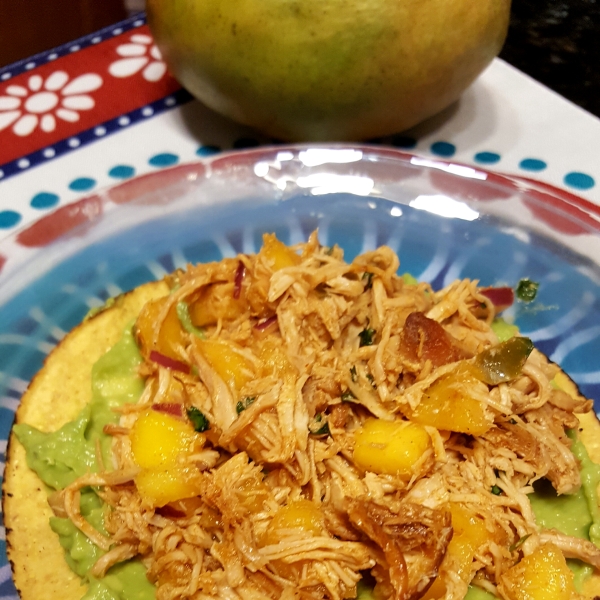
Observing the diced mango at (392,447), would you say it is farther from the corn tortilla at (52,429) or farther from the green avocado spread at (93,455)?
the green avocado spread at (93,455)

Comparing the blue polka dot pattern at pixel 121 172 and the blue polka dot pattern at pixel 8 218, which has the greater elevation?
the blue polka dot pattern at pixel 8 218

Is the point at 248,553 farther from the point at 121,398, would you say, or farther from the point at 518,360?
the point at 518,360

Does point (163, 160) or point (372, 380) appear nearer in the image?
point (372, 380)

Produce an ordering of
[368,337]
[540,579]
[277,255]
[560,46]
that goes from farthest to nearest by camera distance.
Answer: [560,46], [277,255], [368,337], [540,579]

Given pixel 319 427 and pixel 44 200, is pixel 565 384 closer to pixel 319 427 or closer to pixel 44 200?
pixel 319 427

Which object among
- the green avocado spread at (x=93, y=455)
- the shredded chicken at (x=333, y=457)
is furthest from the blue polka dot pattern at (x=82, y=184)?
the shredded chicken at (x=333, y=457)

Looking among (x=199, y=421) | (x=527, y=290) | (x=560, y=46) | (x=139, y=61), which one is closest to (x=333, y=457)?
(x=199, y=421)
